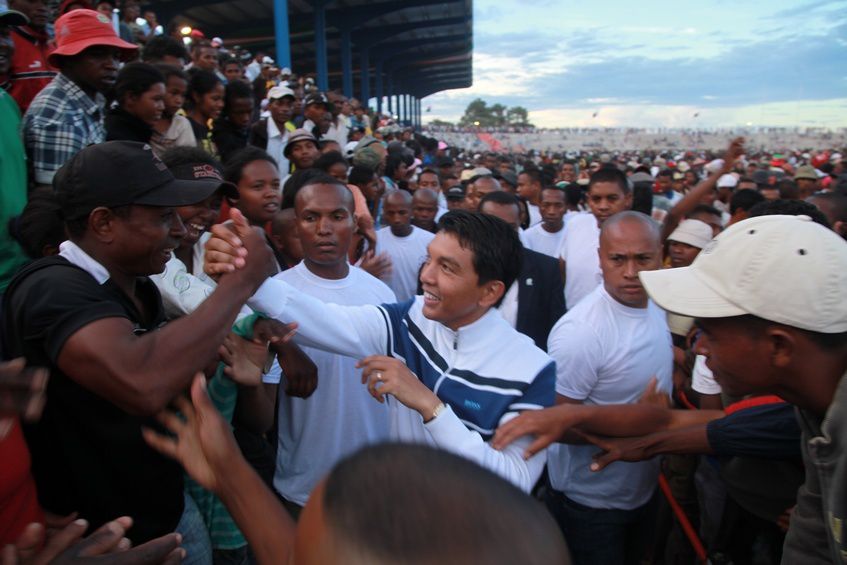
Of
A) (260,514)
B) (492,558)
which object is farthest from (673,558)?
(492,558)

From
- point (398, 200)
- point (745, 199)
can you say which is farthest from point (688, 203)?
point (398, 200)

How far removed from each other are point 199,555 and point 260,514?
Result: 89 centimetres

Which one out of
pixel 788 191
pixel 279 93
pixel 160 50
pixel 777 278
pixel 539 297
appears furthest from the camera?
pixel 788 191

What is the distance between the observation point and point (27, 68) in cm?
434

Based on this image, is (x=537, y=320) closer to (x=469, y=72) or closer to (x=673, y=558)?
(x=673, y=558)

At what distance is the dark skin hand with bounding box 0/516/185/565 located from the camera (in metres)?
1.42

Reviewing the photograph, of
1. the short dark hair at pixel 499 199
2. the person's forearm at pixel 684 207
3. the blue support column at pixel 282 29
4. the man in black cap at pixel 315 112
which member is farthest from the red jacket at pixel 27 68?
the blue support column at pixel 282 29

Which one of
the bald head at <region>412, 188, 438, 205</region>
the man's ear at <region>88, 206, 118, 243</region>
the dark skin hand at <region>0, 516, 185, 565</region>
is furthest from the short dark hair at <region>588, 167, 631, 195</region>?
the dark skin hand at <region>0, 516, 185, 565</region>

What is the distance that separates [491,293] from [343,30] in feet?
81.4

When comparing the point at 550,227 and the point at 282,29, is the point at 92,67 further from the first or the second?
the point at 282,29

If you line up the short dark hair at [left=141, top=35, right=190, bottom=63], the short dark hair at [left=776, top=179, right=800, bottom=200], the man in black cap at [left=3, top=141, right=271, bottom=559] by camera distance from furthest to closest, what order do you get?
the short dark hair at [left=776, top=179, right=800, bottom=200], the short dark hair at [left=141, top=35, right=190, bottom=63], the man in black cap at [left=3, top=141, right=271, bottom=559]

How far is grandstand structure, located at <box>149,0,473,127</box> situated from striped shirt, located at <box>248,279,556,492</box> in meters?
14.5

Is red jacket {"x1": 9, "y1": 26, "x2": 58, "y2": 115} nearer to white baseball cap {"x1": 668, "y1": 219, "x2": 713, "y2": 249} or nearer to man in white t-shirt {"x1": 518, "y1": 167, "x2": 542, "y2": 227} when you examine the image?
white baseball cap {"x1": 668, "y1": 219, "x2": 713, "y2": 249}

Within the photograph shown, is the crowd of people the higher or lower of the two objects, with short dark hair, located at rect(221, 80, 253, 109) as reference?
lower
